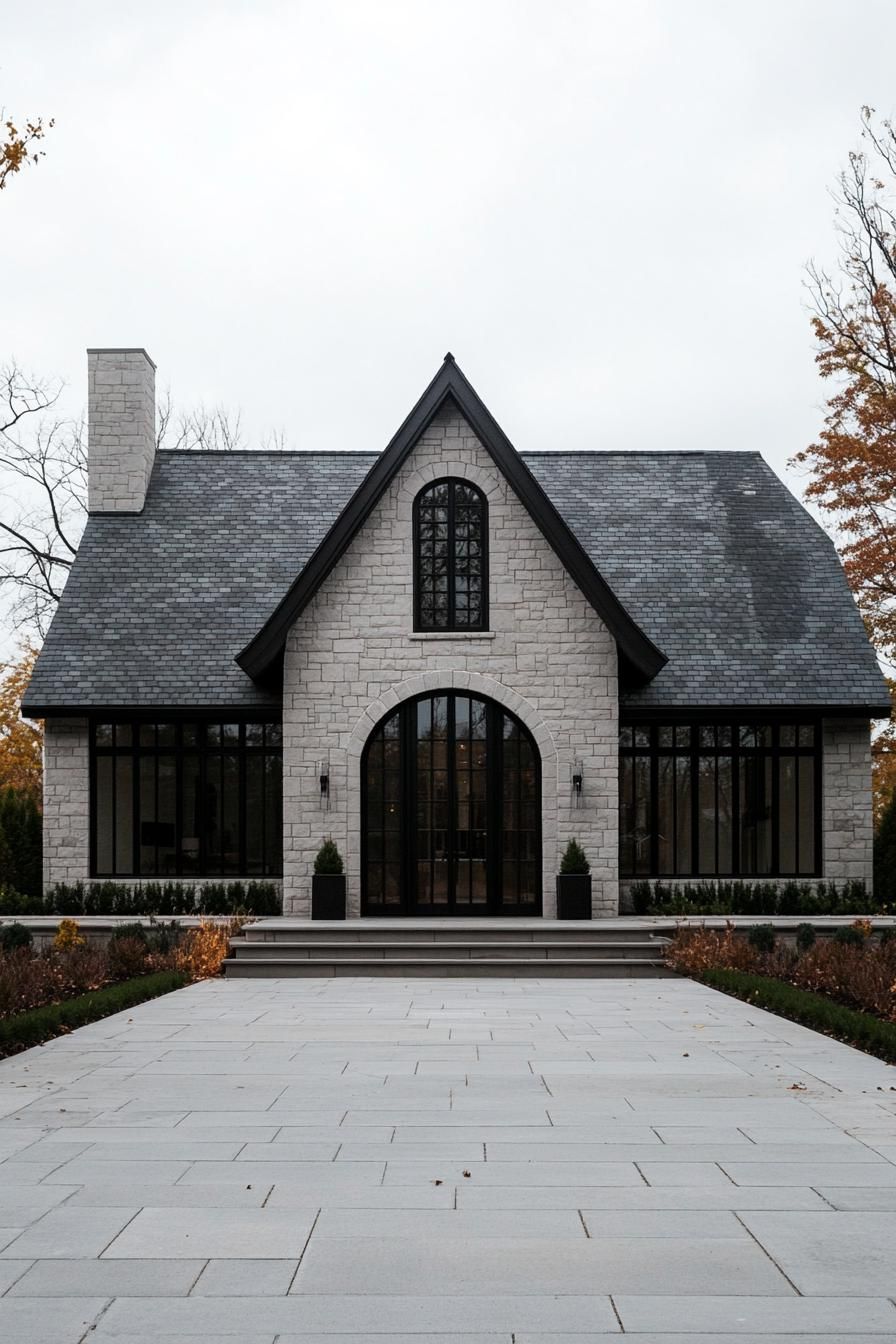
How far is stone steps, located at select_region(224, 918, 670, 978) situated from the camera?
16812mm

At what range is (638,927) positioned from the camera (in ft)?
59.8

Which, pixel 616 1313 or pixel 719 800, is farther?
pixel 719 800

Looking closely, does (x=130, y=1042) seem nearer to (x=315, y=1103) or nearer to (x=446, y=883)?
(x=315, y=1103)

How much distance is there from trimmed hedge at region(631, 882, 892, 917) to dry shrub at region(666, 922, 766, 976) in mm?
2334

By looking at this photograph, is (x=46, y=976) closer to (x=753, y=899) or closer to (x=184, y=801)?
(x=184, y=801)

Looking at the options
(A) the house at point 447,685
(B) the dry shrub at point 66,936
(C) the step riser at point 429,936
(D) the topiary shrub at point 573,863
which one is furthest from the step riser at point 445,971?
(A) the house at point 447,685

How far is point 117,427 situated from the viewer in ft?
78.4

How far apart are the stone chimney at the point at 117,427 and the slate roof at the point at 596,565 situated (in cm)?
39

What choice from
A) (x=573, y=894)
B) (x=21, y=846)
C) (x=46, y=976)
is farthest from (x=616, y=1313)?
(x=21, y=846)

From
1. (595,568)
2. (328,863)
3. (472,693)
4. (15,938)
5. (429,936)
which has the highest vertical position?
(595,568)

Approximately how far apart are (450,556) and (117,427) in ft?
22.4

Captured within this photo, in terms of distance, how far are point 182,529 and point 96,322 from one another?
2149 inches

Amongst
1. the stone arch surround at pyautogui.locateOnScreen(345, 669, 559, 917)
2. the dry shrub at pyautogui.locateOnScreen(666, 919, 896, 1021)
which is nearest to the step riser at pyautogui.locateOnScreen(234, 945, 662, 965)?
the dry shrub at pyautogui.locateOnScreen(666, 919, 896, 1021)

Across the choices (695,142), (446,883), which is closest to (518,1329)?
(695,142)
